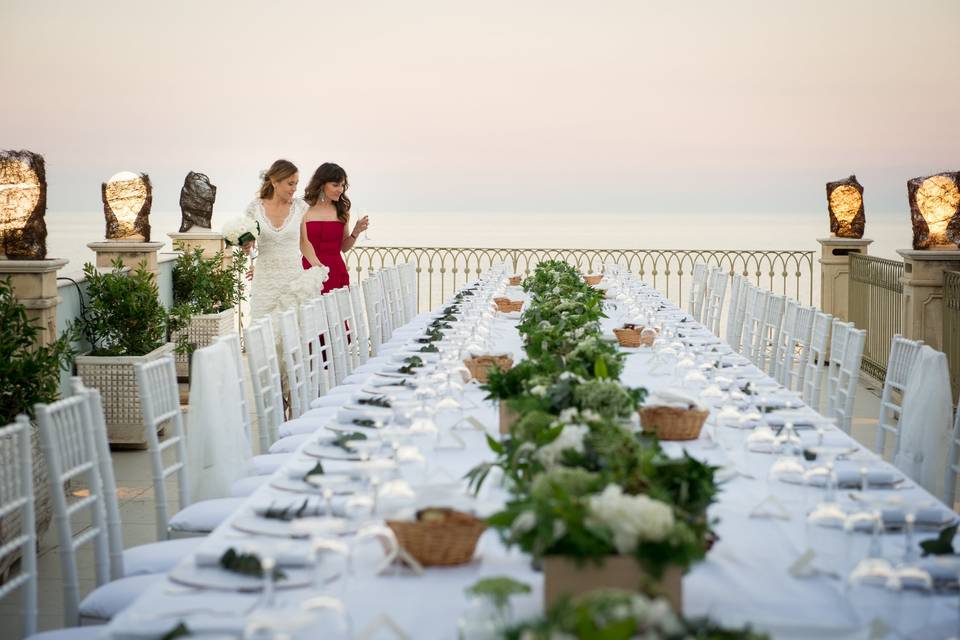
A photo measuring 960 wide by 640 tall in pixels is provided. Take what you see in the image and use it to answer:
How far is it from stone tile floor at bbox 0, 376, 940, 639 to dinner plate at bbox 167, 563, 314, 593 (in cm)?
190

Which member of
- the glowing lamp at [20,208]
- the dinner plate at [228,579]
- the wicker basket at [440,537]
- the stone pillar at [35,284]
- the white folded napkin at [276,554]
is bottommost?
the dinner plate at [228,579]

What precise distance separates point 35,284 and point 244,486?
2.75m

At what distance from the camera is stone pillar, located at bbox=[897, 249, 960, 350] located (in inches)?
354

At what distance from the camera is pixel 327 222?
29.3 feet

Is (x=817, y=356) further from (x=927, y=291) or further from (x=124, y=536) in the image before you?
(x=124, y=536)

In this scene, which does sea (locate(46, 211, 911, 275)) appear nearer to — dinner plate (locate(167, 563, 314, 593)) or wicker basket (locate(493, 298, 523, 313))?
wicker basket (locate(493, 298, 523, 313))

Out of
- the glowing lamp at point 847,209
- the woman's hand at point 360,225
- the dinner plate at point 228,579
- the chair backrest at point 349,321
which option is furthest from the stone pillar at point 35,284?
the glowing lamp at point 847,209

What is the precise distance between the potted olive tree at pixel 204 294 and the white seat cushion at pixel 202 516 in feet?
17.0

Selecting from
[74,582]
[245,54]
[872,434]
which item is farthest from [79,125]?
[74,582]

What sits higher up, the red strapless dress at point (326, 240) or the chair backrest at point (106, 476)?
the red strapless dress at point (326, 240)

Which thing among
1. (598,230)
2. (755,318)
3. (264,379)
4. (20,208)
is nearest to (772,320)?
(755,318)

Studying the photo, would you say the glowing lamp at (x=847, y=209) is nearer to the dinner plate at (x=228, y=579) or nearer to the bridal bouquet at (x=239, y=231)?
the bridal bouquet at (x=239, y=231)

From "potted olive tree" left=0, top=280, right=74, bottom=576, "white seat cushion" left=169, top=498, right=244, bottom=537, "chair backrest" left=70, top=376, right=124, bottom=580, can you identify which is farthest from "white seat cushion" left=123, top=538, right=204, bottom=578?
"potted olive tree" left=0, top=280, right=74, bottom=576

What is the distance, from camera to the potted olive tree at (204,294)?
966 centimetres
